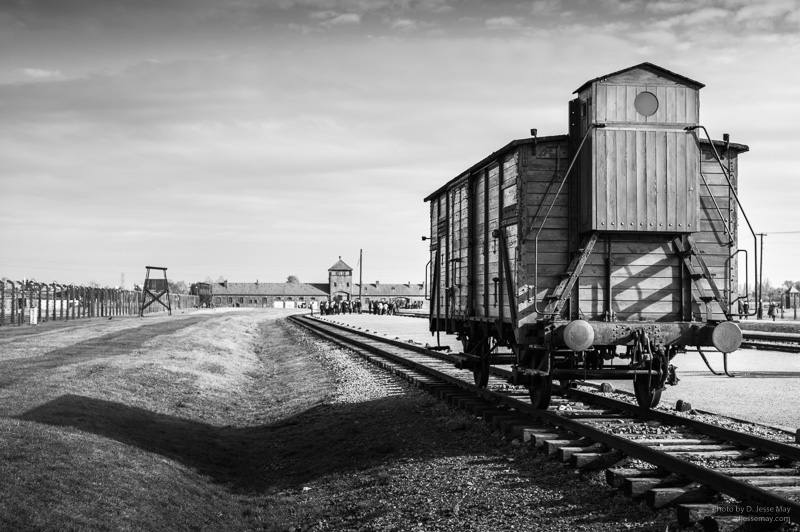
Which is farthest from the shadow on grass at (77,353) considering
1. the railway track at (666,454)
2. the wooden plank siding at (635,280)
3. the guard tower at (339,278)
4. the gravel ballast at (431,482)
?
the guard tower at (339,278)

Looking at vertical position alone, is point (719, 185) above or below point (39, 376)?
above

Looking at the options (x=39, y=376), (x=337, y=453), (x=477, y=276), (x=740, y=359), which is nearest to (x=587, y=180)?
(x=477, y=276)

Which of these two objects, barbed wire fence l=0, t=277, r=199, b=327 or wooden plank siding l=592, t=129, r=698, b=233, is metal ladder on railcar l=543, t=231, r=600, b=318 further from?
barbed wire fence l=0, t=277, r=199, b=327

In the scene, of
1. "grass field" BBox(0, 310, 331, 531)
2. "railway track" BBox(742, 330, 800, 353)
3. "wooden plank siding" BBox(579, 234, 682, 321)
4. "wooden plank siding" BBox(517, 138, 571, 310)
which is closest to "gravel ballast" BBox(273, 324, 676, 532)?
"grass field" BBox(0, 310, 331, 531)

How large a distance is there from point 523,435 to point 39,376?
1161cm

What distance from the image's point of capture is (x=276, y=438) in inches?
510

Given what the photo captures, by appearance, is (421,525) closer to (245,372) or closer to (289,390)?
(289,390)

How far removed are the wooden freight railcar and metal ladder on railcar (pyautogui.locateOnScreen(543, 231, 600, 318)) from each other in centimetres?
2

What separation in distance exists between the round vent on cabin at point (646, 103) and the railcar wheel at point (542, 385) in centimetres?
350

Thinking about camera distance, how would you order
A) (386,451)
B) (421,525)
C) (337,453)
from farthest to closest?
(337,453) → (386,451) → (421,525)

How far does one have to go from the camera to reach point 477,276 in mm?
13039

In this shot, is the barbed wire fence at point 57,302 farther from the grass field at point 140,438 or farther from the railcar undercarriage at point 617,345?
the railcar undercarriage at point 617,345

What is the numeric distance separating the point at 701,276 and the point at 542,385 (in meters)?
2.60

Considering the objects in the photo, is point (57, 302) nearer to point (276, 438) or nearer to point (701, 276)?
point (276, 438)
